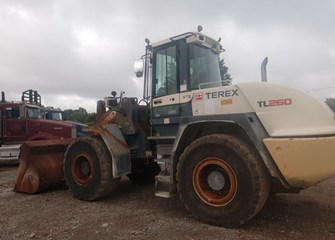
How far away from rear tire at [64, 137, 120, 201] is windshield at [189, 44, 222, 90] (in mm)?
2270

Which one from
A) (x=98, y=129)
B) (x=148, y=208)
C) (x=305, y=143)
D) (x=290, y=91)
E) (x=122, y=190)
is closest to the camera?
(x=305, y=143)

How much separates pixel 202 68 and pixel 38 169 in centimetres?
418

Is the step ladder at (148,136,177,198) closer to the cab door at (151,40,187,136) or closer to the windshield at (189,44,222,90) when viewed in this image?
the cab door at (151,40,187,136)

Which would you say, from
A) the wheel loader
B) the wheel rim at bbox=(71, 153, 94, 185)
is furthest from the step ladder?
the wheel rim at bbox=(71, 153, 94, 185)

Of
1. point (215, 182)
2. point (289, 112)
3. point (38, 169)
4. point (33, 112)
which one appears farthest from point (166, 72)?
point (33, 112)

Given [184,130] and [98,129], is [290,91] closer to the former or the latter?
[184,130]

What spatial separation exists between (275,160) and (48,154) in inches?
210

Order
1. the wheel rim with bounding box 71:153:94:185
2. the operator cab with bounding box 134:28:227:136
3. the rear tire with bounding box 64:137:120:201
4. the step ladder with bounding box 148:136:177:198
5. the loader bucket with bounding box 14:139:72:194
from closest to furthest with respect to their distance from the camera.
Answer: the step ladder with bounding box 148:136:177:198
the operator cab with bounding box 134:28:227:136
the rear tire with bounding box 64:137:120:201
the wheel rim with bounding box 71:153:94:185
the loader bucket with bounding box 14:139:72:194

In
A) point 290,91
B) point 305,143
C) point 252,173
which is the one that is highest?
point 290,91

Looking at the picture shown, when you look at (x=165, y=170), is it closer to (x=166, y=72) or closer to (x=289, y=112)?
(x=166, y=72)

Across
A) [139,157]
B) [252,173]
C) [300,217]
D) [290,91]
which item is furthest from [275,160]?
[139,157]

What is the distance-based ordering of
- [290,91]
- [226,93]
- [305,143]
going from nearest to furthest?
1. [305,143]
2. [290,91]
3. [226,93]

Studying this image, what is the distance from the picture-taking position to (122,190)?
25.8ft

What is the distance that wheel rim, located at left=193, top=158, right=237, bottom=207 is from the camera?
495cm
